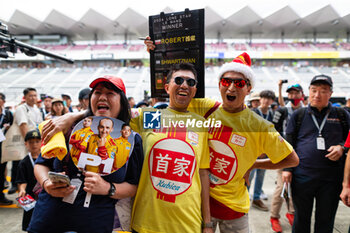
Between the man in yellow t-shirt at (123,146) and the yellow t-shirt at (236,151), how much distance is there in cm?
61

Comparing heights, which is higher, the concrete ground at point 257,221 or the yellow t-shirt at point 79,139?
the yellow t-shirt at point 79,139

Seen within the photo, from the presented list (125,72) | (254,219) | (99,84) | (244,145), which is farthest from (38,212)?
(125,72)

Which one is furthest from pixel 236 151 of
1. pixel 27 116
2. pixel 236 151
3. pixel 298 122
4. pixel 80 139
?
pixel 27 116

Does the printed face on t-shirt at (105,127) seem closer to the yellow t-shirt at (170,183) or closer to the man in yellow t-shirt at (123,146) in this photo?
the man in yellow t-shirt at (123,146)

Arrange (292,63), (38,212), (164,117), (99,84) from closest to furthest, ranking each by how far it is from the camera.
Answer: (38,212) < (99,84) < (164,117) < (292,63)

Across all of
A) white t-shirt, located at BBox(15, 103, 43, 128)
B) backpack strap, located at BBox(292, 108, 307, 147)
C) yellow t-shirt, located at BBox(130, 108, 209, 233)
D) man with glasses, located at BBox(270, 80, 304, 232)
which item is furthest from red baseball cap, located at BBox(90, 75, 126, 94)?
white t-shirt, located at BBox(15, 103, 43, 128)

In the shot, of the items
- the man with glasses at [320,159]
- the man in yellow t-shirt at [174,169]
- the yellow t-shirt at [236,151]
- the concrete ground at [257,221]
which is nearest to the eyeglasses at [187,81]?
the man in yellow t-shirt at [174,169]

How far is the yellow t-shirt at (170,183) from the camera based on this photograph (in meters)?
1.16

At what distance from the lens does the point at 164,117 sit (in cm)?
133

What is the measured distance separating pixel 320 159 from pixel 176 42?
1.77m

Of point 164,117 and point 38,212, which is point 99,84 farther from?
point 38,212

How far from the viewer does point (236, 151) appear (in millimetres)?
1369

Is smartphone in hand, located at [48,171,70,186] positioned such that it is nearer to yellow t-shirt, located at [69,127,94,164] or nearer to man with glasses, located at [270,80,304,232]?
yellow t-shirt, located at [69,127,94,164]

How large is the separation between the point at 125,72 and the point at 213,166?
87.2ft
